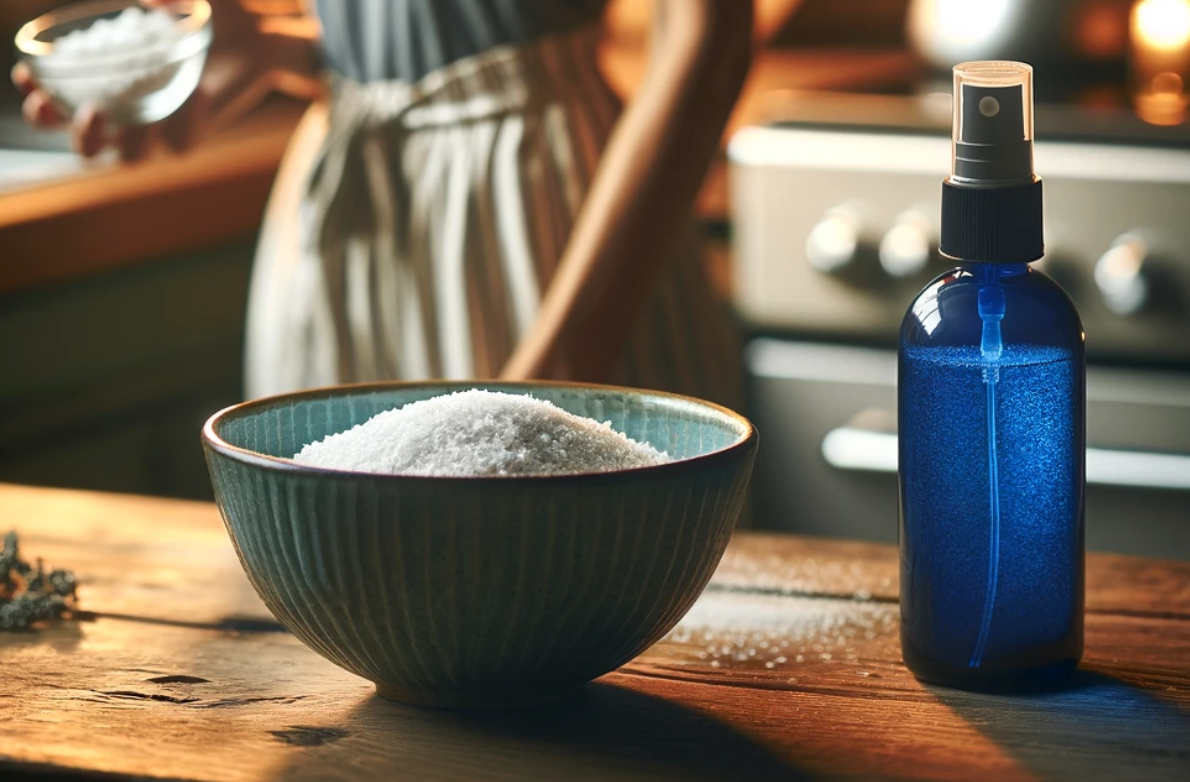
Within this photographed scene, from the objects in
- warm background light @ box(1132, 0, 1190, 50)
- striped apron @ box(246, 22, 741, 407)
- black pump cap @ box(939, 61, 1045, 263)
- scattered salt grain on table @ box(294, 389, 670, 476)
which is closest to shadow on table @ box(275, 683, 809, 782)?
scattered salt grain on table @ box(294, 389, 670, 476)

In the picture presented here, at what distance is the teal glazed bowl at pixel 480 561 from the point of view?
1.82 feet

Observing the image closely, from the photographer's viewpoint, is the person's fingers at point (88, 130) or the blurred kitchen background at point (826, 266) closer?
the person's fingers at point (88, 130)

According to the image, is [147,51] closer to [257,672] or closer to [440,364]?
[440,364]

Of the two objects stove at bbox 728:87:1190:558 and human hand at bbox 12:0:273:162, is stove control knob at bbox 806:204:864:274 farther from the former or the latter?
human hand at bbox 12:0:273:162

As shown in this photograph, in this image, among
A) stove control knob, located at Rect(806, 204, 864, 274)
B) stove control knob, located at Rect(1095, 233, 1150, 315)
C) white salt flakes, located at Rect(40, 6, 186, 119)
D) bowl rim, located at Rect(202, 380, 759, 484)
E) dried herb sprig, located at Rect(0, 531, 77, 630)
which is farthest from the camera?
stove control knob, located at Rect(806, 204, 864, 274)

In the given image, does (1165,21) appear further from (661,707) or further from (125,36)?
(661,707)

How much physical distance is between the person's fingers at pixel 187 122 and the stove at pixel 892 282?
0.69 metres

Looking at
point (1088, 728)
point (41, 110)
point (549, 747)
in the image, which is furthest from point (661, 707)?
point (41, 110)

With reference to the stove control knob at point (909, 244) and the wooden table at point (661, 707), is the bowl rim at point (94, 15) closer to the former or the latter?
the wooden table at point (661, 707)

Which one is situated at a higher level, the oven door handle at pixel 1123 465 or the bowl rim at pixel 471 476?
the bowl rim at pixel 471 476

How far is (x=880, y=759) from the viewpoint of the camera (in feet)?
1.92

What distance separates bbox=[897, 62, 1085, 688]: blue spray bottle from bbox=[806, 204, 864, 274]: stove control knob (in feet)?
3.49

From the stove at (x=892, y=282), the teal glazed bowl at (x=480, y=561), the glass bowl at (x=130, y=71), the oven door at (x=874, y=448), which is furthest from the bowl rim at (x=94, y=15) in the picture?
the oven door at (x=874, y=448)

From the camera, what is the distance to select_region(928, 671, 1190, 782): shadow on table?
58 centimetres
